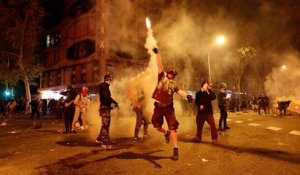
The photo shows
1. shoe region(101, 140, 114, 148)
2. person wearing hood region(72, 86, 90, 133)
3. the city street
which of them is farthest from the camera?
person wearing hood region(72, 86, 90, 133)

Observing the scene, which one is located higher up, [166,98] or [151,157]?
[166,98]

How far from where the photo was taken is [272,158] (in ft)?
20.9

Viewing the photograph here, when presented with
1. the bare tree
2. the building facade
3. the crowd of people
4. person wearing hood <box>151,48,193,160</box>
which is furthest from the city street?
the building facade

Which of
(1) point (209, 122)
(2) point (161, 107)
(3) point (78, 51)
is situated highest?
(3) point (78, 51)

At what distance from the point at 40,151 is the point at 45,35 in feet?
135

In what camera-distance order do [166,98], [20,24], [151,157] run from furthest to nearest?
[20,24] → [151,157] → [166,98]

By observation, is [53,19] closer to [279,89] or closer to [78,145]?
[279,89]

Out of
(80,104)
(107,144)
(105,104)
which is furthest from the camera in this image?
(80,104)

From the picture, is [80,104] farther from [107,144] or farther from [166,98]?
[166,98]

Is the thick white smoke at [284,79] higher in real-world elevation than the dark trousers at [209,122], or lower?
higher

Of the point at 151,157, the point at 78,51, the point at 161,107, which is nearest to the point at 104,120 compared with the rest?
the point at 151,157

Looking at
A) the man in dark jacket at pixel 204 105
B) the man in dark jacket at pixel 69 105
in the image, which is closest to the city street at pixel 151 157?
the man in dark jacket at pixel 204 105

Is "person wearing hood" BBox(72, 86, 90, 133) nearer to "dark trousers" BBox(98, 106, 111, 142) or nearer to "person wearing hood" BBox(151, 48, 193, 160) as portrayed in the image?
"dark trousers" BBox(98, 106, 111, 142)

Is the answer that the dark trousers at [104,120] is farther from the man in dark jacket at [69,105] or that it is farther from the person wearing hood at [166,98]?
the man in dark jacket at [69,105]
